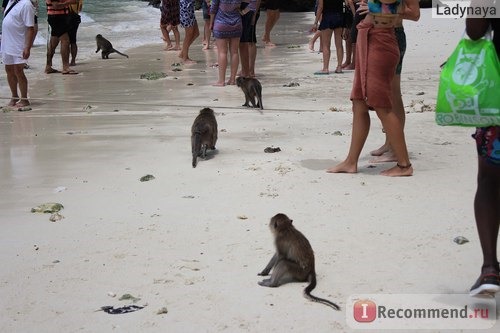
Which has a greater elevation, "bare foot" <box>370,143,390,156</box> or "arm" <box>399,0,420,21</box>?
"arm" <box>399,0,420,21</box>

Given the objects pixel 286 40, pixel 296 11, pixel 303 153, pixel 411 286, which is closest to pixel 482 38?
pixel 411 286

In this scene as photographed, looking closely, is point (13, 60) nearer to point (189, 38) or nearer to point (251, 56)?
→ point (251, 56)

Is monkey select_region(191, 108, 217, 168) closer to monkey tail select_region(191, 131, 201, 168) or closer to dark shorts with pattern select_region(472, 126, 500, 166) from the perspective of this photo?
monkey tail select_region(191, 131, 201, 168)

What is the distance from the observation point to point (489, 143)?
387 cm

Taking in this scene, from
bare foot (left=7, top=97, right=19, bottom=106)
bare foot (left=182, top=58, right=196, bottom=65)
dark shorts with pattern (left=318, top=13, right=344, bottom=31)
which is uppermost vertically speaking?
dark shorts with pattern (left=318, top=13, right=344, bottom=31)

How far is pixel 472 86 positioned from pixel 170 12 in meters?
14.9

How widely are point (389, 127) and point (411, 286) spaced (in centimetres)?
246

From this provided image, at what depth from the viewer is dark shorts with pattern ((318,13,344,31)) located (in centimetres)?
1313

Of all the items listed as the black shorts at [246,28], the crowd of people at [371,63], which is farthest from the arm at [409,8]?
the black shorts at [246,28]

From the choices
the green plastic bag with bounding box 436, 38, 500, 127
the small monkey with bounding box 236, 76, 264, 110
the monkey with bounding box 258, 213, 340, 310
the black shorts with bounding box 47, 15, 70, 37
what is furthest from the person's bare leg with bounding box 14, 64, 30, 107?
the green plastic bag with bounding box 436, 38, 500, 127

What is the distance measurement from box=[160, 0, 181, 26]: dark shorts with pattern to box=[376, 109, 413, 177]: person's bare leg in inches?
484

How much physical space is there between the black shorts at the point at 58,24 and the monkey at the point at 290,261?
39.3 ft

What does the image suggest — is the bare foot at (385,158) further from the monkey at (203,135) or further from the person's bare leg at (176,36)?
the person's bare leg at (176,36)

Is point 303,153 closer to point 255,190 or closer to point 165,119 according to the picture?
point 255,190
